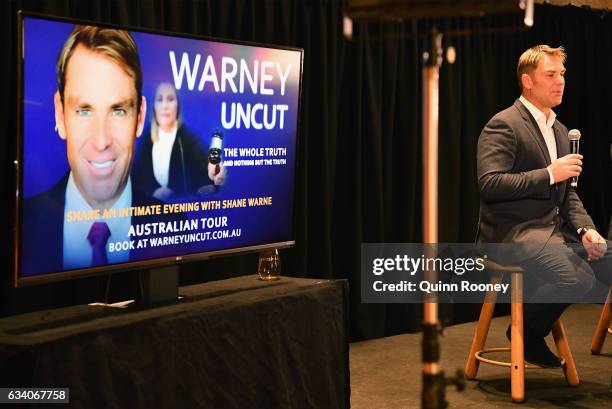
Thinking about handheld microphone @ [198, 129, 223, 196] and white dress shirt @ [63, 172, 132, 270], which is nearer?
white dress shirt @ [63, 172, 132, 270]

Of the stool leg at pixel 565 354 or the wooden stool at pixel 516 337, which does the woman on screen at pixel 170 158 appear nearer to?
the wooden stool at pixel 516 337

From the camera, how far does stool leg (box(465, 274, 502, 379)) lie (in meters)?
4.30

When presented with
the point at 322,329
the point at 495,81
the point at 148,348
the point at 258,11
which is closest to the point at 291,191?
the point at 322,329

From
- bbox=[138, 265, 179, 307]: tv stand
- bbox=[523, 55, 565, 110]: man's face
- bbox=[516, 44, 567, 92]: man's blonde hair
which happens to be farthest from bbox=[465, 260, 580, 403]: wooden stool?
bbox=[138, 265, 179, 307]: tv stand

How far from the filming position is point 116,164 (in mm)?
2963

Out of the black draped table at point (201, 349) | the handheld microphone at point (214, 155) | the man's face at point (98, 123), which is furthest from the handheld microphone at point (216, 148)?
the black draped table at point (201, 349)

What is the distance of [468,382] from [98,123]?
2358mm

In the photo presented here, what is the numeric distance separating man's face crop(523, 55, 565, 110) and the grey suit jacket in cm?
9

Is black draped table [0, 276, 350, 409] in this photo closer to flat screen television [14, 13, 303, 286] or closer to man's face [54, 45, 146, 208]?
flat screen television [14, 13, 303, 286]

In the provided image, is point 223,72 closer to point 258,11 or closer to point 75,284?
point 75,284

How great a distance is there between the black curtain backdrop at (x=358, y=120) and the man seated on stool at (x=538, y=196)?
3.19 feet

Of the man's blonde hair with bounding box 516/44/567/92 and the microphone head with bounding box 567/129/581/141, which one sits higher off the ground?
the man's blonde hair with bounding box 516/44/567/92

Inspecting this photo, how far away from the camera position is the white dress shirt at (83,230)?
2.82 m

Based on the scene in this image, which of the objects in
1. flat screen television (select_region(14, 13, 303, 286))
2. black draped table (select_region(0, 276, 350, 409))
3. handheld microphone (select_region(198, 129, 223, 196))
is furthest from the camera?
handheld microphone (select_region(198, 129, 223, 196))
